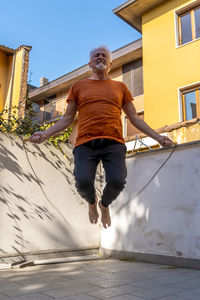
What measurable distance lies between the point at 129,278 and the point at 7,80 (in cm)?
1139

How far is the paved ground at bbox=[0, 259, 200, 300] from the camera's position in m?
2.49

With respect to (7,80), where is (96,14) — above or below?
below

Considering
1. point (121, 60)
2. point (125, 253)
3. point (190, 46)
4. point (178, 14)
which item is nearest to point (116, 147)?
point (125, 253)

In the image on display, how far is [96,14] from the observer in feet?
22.9

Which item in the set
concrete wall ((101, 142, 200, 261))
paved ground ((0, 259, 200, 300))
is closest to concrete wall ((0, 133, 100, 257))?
paved ground ((0, 259, 200, 300))

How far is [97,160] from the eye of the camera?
2.73 metres

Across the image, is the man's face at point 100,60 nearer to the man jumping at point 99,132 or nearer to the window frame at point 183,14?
the man jumping at point 99,132

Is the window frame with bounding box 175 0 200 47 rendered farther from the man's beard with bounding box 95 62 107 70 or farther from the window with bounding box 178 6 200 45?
the man's beard with bounding box 95 62 107 70

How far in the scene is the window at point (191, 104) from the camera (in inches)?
338

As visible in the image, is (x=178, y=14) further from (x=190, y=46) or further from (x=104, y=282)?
(x=104, y=282)

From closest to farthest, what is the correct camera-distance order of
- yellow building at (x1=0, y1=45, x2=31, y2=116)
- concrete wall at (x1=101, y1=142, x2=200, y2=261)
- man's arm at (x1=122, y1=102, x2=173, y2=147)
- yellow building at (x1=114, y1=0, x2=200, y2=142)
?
man's arm at (x1=122, y1=102, x2=173, y2=147), concrete wall at (x1=101, y1=142, x2=200, y2=261), yellow building at (x1=114, y1=0, x2=200, y2=142), yellow building at (x1=0, y1=45, x2=31, y2=116)

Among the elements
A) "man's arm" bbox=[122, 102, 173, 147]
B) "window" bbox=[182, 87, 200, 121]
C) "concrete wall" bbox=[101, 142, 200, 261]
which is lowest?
"concrete wall" bbox=[101, 142, 200, 261]

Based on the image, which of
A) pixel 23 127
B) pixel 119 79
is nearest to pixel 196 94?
pixel 119 79

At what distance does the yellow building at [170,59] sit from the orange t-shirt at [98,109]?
17.9 ft
